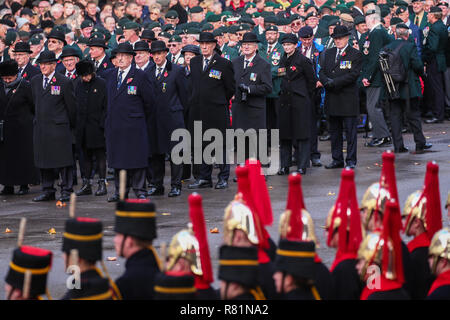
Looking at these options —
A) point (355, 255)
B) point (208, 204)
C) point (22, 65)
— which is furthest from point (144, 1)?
point (355, 255)

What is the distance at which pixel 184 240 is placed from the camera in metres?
6.84

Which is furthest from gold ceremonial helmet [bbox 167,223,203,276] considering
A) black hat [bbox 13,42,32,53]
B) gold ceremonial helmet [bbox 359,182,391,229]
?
black hat [bbox 13,42,32,53]

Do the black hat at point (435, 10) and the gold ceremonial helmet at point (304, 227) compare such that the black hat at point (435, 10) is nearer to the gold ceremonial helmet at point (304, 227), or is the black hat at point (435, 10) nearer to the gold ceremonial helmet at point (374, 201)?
the gold ceremonial helmet at point (374, 201)

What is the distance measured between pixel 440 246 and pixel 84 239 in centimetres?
234

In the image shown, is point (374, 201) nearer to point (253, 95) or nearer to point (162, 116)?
point (162, 116)

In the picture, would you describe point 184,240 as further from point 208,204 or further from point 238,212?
point 208,204

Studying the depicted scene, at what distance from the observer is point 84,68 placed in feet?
50.2

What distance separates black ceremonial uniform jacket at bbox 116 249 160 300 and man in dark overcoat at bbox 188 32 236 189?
8231 mm

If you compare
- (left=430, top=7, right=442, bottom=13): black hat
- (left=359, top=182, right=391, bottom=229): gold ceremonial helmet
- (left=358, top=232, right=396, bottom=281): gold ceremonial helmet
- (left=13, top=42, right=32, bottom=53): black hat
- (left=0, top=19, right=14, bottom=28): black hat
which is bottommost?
(left=358, top=232, right=396, bottom=281): gold ceremonial helmet

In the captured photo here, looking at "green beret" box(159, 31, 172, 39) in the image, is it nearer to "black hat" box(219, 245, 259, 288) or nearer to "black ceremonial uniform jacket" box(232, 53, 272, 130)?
"black ceremonial uniform jacket" box(232, 53, 272, 130)

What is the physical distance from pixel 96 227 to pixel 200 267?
70 centimetres

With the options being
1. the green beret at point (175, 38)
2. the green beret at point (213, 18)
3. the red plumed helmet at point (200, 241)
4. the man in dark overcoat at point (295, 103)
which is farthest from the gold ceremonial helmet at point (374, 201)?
the green beret at point (213, 18)

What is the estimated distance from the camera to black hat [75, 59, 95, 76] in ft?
50.1
